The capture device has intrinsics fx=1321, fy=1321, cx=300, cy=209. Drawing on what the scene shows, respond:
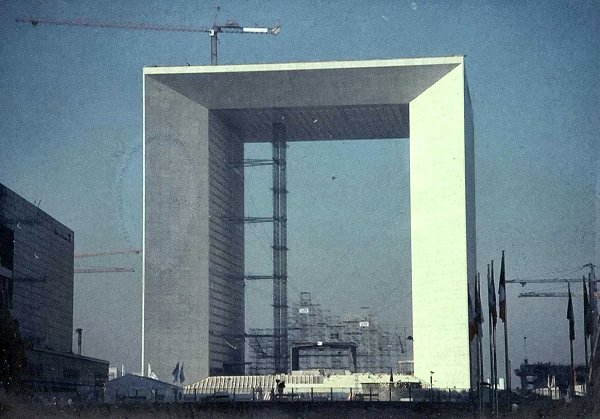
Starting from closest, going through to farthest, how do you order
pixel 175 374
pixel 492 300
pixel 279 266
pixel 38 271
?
pixel 492 300
pixel 38 271
pixel 175 374
pixel 279 266

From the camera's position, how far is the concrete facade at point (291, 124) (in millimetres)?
62969

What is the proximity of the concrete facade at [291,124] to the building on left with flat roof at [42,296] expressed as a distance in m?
4.22

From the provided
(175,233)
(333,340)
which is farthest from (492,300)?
(333,340)

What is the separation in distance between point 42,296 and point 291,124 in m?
15.1

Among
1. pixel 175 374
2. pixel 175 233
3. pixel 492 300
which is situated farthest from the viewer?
pixel 175 233

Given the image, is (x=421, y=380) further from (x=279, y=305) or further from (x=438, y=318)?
(x=279, y=305)

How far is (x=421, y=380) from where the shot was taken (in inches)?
2509

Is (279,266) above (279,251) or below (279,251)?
below

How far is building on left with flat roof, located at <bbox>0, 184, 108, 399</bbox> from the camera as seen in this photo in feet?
181

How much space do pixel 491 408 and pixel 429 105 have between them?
27.2 metres

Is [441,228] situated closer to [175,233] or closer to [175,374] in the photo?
[175,233]

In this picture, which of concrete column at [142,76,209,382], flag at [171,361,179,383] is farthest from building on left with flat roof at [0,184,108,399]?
concrete column at [142,76,209,382]

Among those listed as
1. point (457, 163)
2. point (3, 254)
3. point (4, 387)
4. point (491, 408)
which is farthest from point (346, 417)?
point (457, 163)

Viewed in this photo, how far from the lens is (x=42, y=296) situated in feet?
208
